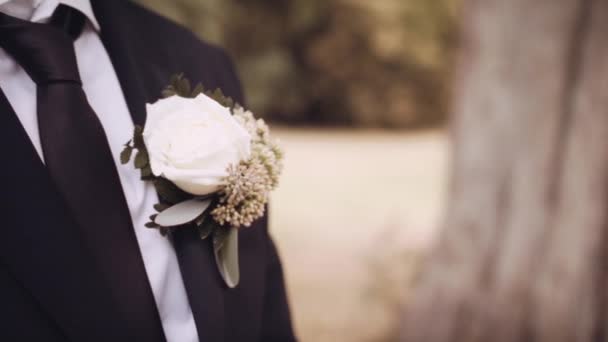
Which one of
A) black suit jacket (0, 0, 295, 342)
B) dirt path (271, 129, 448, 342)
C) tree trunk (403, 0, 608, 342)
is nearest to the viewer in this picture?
black suit jacket (0, 0, 295, 342)

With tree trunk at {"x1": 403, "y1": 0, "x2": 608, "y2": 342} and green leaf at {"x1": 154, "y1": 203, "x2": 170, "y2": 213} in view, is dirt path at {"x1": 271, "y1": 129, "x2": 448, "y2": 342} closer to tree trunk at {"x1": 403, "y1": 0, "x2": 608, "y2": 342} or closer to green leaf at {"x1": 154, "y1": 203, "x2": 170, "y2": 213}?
tree trunk at {"x1": 403, "y1": 0, "x2": 608, "y2": 342}

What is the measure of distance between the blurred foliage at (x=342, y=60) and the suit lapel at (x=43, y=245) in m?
12.6

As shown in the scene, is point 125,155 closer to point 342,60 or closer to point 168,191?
point 168,191

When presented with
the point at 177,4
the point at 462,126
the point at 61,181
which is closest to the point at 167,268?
the point at 61,181

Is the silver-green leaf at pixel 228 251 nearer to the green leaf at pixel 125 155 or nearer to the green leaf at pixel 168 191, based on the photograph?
the green leaf at pixel 168 191

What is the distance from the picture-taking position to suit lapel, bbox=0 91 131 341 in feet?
3.10

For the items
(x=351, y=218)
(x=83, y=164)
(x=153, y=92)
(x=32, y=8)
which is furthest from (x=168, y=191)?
(x=351, y=218)

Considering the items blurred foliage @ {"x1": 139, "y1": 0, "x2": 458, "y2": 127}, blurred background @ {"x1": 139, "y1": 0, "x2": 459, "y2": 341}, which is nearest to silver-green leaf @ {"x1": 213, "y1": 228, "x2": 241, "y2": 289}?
blurred background @ {"x1": 139, "y1": 0, "x2": 459, "y2": 341}

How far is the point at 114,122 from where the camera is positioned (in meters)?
1.19

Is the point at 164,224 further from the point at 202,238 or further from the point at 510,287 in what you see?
the point at 510,287

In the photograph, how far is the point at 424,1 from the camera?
1391 centimetres

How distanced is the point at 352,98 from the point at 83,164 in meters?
13.4

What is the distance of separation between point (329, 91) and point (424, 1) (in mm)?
2990

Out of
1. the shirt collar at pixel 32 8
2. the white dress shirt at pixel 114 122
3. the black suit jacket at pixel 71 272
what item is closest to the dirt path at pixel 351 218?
the black suit jacket at pixel 71 272
